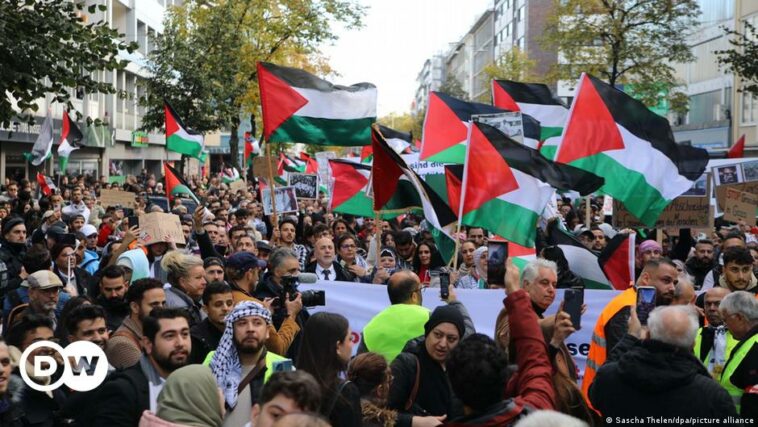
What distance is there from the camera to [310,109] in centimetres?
1163

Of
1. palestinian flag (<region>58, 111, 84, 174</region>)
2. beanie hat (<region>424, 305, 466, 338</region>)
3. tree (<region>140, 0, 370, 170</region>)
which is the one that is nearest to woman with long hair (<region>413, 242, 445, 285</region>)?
beanie hat (<region>424, 305, 466, 338</region>)

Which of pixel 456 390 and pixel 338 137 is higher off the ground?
pixel 338 137

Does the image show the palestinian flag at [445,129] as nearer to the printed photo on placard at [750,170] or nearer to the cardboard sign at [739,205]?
the cardboard sign at [739,205]

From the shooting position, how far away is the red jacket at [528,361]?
4.76 metres

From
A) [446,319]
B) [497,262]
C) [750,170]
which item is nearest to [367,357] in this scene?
[446,319]

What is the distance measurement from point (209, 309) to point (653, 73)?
31592mm

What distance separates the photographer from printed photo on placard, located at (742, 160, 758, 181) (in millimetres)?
14391

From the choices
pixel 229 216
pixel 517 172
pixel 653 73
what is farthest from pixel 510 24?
pixel 517 172

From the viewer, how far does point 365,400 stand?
16.1ft

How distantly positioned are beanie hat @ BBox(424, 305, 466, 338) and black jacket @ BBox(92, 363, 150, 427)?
1.55 meters

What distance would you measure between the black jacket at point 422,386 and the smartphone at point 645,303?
1274 millimetres

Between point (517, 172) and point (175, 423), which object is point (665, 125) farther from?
point (175, 423)

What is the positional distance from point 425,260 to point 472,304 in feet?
9.92

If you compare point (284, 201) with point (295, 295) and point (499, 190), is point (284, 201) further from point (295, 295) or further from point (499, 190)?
point (295, 295)
